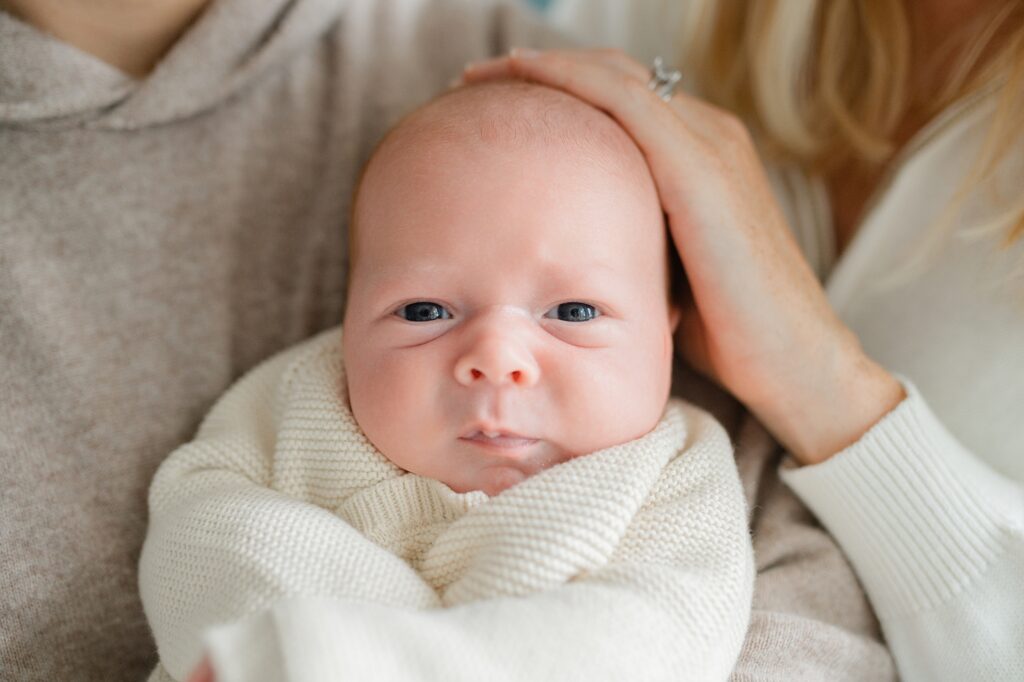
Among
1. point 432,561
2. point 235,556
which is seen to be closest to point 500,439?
point 432,561

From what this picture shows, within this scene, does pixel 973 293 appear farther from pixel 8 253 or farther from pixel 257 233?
pixel 8 253

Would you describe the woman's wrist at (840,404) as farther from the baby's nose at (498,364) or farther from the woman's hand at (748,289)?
the baby's nose at (498,364)

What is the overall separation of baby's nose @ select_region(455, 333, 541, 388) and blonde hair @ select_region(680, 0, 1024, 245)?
2.36ft

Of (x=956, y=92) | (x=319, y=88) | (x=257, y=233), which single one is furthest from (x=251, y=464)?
(x=956, y=92)

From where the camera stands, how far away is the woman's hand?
1111 millimetres

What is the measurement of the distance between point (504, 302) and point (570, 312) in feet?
0.26

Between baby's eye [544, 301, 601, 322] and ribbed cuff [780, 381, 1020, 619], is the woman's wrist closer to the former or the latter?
ribbed cuff [780, 381, 1020, 619]

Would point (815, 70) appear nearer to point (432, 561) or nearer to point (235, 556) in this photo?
point (432, 561)

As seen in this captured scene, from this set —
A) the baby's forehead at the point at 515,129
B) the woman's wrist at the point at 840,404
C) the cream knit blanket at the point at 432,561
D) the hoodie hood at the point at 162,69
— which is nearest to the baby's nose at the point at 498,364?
the cream knit blanket at the point at 432,561

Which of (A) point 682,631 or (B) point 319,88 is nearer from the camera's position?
(A) point 682,631

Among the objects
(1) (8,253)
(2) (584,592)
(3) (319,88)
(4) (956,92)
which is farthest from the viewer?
(3) (319,88)

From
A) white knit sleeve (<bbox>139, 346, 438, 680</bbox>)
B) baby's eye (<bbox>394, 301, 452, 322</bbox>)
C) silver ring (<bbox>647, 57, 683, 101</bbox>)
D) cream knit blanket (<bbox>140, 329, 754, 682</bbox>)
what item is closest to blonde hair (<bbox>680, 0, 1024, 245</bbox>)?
silver ring (<bbox>647, 57, 683, 101</bbox>)

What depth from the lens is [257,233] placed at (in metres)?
1.33

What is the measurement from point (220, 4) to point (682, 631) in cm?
104
